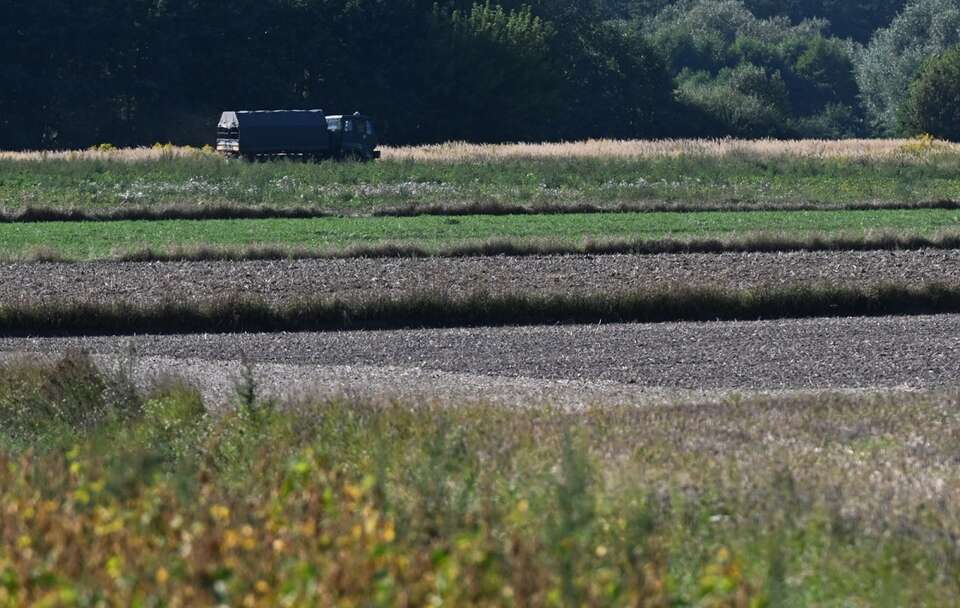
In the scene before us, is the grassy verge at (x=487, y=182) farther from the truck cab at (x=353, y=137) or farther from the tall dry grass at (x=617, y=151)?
the truck cab at (x=353, y=137)

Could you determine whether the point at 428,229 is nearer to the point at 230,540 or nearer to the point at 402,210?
the point at 402,210

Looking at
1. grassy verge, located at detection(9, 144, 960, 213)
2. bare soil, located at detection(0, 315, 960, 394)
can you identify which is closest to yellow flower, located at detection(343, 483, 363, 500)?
bare soil, located at detection(0, 315, 960, 394)

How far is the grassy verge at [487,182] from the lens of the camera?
42188 mm

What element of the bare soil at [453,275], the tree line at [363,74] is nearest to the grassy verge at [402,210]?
the bare soil at [453,275]

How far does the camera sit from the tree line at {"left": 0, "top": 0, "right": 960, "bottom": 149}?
77812 mm

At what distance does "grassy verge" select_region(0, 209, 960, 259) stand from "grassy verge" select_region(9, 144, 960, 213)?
3.12 metres

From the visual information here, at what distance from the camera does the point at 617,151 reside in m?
62.9

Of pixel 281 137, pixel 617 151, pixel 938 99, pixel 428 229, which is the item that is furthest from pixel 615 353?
pixel 938 99

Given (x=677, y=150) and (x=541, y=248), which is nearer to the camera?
(x=541, y=248)

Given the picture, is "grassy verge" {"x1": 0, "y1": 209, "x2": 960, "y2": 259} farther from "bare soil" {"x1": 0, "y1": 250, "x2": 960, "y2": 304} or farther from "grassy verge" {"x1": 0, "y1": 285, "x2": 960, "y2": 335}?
"grassy verge" {"x1": 0, "y1": 285, "x2": 960, "y2": 335}

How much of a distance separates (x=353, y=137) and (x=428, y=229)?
2644cm

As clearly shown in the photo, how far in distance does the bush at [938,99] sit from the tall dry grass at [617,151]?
80.7 feet

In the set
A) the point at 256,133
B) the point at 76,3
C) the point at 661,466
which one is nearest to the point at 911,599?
the point at 661,466

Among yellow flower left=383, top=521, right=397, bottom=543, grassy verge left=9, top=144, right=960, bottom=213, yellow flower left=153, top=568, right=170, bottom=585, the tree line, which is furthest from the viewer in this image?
the tree line
